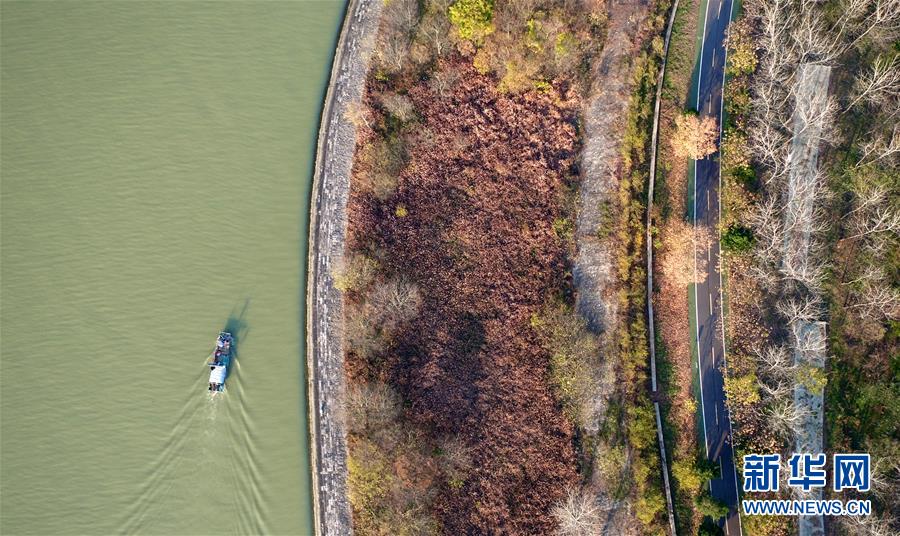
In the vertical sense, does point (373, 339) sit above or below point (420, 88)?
below

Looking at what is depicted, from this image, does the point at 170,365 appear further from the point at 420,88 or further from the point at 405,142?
→ the point at 420,88

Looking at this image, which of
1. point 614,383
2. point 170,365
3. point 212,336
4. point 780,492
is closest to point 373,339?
point 212,336

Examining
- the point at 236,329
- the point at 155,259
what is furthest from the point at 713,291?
the point at 155,259

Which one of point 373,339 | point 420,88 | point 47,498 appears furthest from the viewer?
point 420,88

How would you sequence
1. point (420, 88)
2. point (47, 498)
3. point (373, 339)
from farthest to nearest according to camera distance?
point (420, 88)
point (373, 339)
point (47, 498)

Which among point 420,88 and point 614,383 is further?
point 420,88
